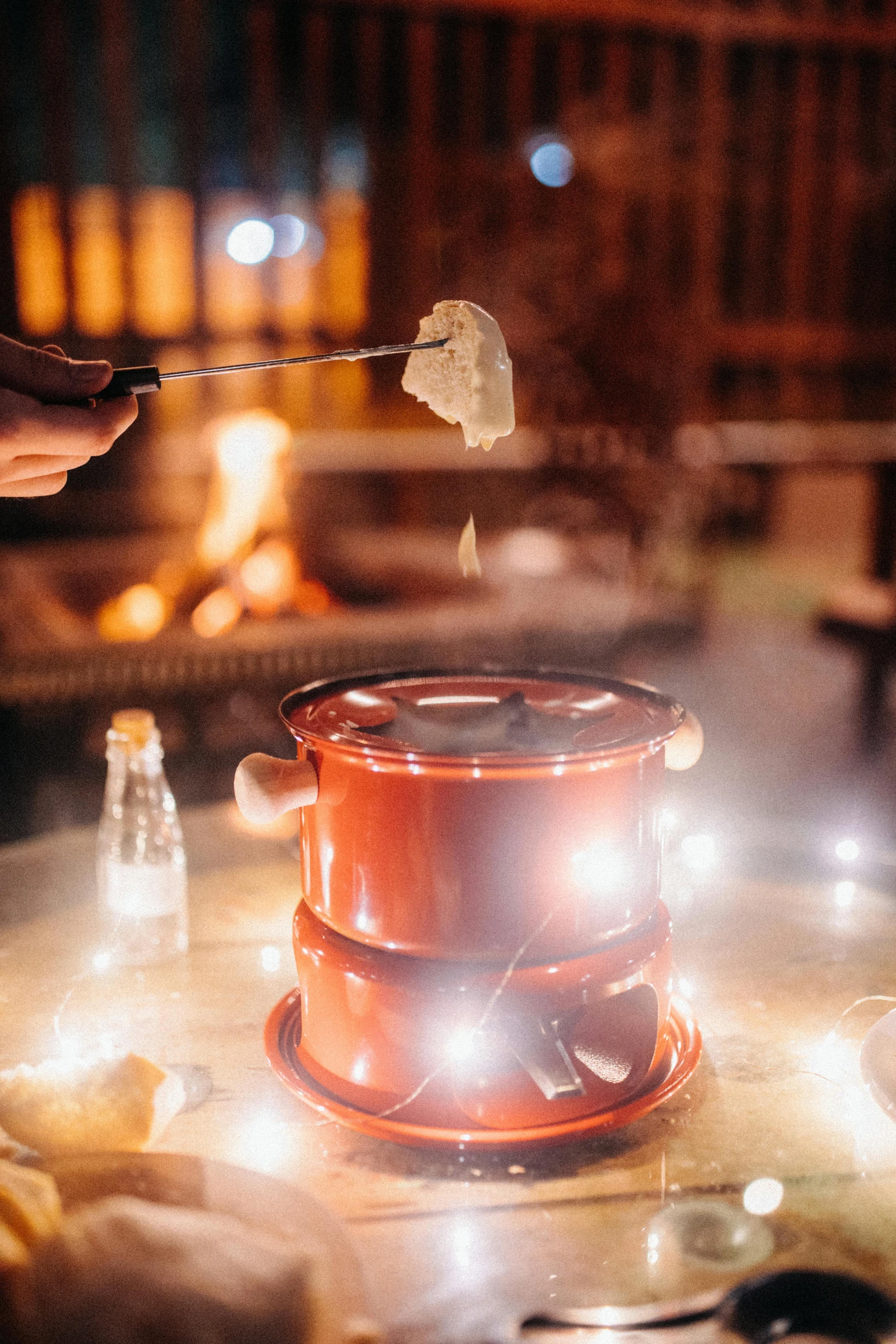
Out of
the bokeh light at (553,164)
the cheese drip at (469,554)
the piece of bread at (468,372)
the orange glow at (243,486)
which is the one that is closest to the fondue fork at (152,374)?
the piece of bread at (468,372)

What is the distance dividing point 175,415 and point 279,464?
207cm

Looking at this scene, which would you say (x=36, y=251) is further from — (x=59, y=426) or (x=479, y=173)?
(x=59, y=426)

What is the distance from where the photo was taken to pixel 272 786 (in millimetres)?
888

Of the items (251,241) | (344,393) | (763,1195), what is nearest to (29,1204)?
(763,1195)

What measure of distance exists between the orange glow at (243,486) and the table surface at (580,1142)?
2825mm

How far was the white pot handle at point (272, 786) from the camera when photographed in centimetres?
89

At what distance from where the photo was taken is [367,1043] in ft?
2.97

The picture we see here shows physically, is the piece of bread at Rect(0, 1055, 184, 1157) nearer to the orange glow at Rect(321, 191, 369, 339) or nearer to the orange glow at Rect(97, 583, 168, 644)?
the orange glow at Rect(97, 583, 168, 644)

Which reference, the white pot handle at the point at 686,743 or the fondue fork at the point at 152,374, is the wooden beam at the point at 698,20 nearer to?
the fondue fork at the point at 152,374

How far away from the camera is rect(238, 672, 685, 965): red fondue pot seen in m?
0.84

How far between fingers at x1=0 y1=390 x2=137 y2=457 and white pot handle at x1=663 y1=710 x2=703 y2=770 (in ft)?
1.76

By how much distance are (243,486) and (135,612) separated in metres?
1.34

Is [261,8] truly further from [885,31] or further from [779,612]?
[779,612]

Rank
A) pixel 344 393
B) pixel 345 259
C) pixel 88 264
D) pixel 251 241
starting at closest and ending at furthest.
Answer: pixel 251 241 < pixel 345 259 < pixel 344 393 < pixel 88 264
